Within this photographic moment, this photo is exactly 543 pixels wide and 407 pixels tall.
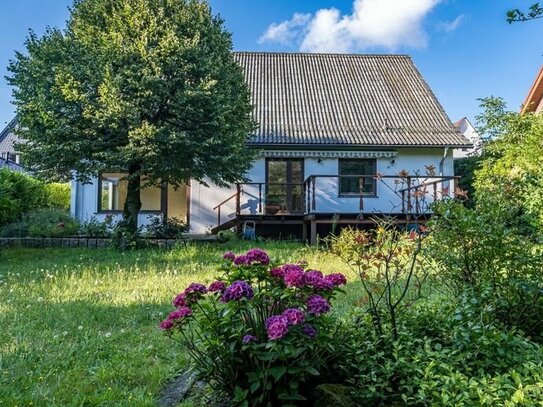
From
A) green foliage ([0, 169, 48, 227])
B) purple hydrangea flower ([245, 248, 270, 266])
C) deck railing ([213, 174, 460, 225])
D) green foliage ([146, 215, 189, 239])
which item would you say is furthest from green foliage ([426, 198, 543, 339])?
green foliage ([0, 169, 48, 227])

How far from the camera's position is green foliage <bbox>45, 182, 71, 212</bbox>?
15688 mm

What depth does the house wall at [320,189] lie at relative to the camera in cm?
1416

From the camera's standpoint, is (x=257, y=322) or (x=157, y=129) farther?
(x=157, y=129)

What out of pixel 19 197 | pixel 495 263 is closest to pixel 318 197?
pixel 19 197

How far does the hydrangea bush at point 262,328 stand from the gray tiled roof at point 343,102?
11.7 meters

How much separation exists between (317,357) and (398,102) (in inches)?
609

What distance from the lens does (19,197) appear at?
44.5ft

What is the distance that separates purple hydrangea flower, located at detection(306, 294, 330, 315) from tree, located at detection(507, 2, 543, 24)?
84.0 inches

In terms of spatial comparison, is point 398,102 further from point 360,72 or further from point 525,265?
point 525,265

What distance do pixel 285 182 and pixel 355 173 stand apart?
2483 millimetres

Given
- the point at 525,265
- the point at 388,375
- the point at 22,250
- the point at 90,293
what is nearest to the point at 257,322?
the point at 388,375

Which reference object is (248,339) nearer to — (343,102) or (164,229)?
(164,229)

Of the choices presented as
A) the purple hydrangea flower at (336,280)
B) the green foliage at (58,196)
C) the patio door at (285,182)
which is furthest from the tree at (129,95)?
the purple hydrangea flower at (336,280)

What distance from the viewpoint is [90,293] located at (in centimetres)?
564
